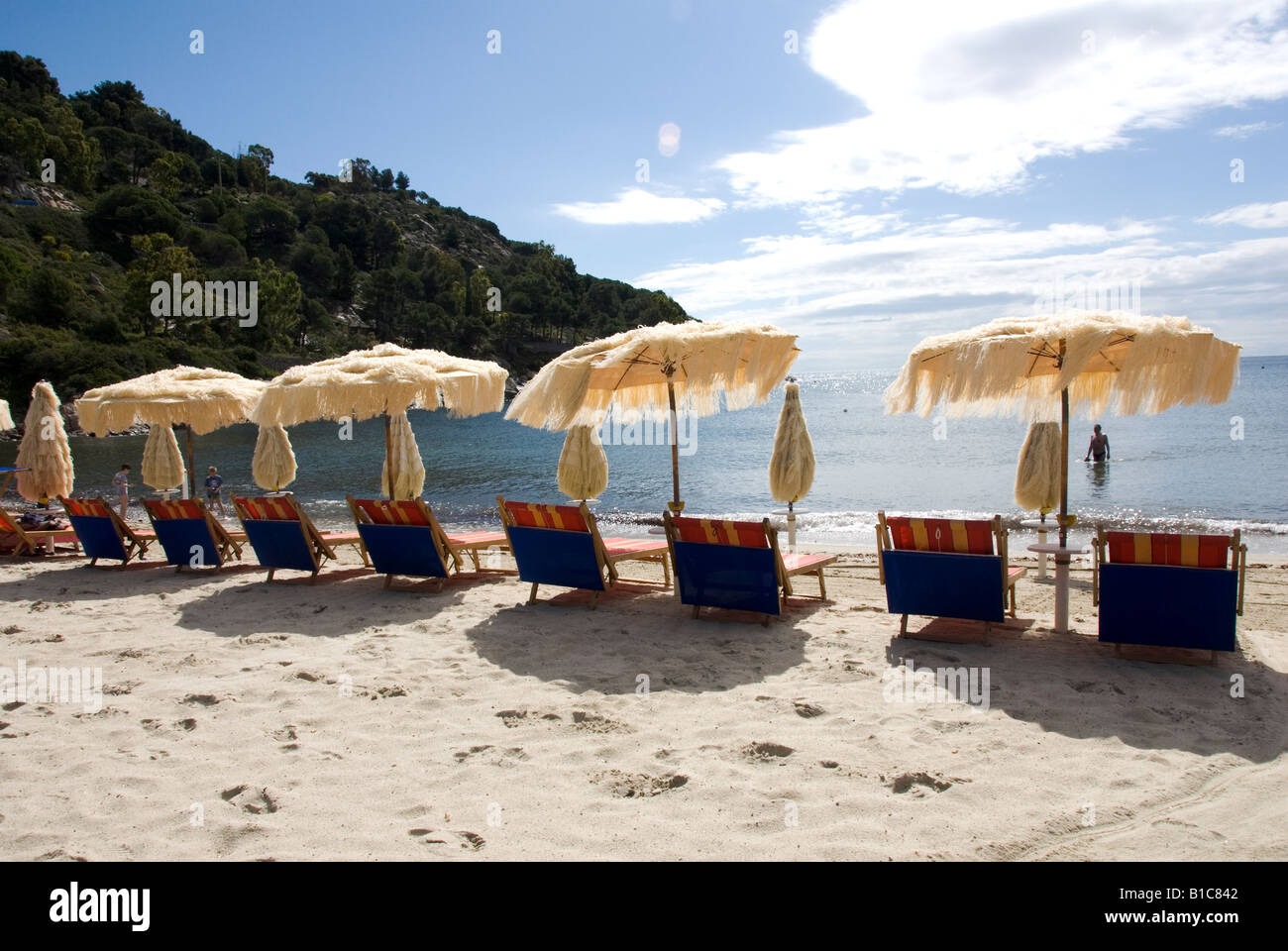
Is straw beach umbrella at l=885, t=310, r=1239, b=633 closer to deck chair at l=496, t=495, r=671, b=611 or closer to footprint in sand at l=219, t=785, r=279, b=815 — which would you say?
deck chair at l=496, t=495, r=671, b=611

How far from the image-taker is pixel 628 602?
723cm

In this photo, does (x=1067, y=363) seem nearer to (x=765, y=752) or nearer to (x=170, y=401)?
(x=765, y=752)

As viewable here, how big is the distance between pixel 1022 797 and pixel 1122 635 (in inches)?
90.4

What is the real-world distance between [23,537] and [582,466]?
24.4 ft

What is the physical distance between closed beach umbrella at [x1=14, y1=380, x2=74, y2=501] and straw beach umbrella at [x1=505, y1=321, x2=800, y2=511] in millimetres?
9513

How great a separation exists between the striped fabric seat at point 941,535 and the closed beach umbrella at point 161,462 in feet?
40.6

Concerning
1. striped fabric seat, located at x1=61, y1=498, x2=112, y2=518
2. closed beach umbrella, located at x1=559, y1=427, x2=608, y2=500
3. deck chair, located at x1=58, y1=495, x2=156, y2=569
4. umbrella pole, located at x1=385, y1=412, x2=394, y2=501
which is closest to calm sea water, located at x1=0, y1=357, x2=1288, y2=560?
closed beach umbrella, located at x1=559, y1=427, x2=608, y2=500

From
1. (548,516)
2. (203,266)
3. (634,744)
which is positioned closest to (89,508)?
(548,516)

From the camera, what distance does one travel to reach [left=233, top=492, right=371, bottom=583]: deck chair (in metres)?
8.30

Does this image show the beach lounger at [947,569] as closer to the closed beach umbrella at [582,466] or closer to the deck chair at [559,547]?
the deck chair at [559,547]

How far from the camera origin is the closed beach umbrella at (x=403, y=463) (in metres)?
9.66

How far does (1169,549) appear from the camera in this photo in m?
5.05

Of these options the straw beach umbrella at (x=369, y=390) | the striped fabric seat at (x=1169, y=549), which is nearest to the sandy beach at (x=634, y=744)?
the striped fabric seat at (x=1169, y=549)
